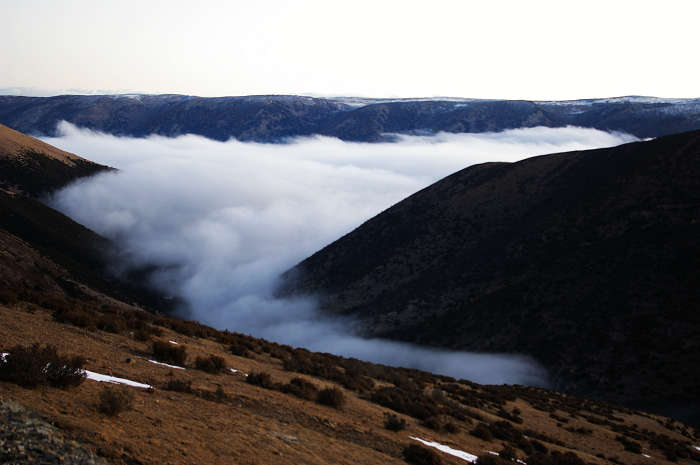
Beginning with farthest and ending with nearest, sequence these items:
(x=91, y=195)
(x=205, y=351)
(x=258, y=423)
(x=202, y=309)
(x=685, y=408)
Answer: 1. (x=91, y=195)
2. (x=202, y=309)
3. (x=685, y=408)
4. (x=205, y=351)
5. (x=258, y=423)

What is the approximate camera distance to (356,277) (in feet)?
251

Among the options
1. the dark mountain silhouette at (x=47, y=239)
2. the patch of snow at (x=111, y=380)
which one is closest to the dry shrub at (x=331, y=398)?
the patch of snow at (x=111, y=380)

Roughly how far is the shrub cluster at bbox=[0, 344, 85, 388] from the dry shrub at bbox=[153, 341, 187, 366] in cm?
476

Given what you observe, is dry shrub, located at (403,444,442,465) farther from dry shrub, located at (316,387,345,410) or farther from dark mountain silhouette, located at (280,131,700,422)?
dark mountain silhouette, located at (280,131,700,422)

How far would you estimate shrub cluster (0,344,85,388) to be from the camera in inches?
324

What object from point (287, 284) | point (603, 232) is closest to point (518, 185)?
point (603, 232)

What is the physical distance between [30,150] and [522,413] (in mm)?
161617

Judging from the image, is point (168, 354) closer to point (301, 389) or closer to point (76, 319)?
point (76, 319)

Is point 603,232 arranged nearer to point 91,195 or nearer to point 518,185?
point 518,185

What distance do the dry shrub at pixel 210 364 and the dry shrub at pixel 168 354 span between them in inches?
17.7

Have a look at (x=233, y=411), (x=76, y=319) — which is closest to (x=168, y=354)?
(x=76, y=319)

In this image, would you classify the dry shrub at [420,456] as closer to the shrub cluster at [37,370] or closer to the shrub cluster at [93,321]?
the shrub cluster at [37,370]

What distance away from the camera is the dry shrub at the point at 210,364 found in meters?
14.0

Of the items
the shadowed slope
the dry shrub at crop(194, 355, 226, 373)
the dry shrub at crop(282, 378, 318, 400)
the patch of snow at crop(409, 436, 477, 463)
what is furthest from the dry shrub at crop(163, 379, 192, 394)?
the shadowed slope
